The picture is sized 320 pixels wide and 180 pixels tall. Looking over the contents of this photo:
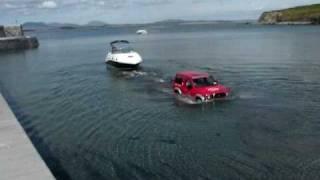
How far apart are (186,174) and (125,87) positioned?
2894 centimetres

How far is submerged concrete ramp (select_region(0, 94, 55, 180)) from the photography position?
1789 centimetres

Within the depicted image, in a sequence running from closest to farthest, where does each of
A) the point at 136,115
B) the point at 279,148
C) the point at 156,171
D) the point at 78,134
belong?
the point at 156,171 → the point at 279,148 → the point at 78,134 → the point at 136,115

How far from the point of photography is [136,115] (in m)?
35.6

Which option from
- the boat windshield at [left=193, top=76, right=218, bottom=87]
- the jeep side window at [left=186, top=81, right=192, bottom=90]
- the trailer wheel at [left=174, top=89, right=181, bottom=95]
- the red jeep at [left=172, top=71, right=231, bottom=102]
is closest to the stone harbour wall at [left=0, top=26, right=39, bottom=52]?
the trailer wheel at [left=174, top=89, right=181, bottom=95]

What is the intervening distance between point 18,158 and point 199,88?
67.7 ft

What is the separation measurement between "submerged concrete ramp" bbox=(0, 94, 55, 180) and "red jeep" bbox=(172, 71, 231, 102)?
627 inches

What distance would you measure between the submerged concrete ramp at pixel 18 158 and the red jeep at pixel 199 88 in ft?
52.2

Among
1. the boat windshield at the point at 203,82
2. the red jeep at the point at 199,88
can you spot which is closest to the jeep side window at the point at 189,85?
the red jeep at the point at 199,88

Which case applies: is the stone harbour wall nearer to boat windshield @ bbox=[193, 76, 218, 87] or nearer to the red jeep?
the red jeep

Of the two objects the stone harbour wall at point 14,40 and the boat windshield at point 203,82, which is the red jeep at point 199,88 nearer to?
the boat windshield at point 203,82

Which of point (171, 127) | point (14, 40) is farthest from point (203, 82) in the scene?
point (14, 40)

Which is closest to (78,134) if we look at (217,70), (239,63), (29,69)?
(217,70)

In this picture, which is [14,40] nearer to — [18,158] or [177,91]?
[177,91]

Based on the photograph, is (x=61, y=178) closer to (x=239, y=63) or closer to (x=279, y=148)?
(x=279, y=148)
